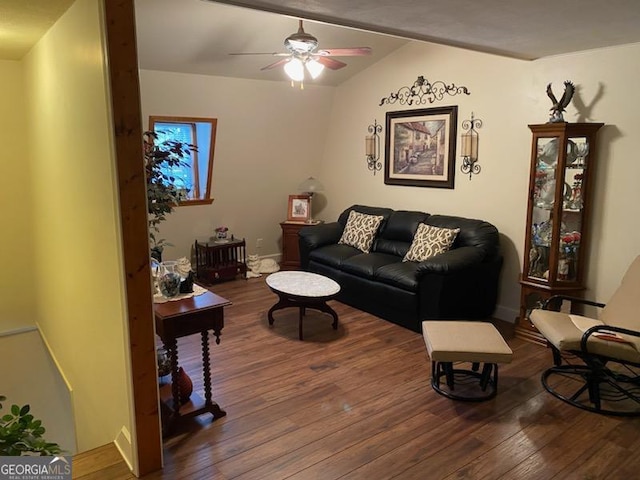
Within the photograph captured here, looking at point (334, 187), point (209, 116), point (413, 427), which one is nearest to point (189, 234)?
point (209, 116)

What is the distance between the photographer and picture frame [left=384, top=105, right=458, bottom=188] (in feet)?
16.6

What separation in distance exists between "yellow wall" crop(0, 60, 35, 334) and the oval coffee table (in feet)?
7.61

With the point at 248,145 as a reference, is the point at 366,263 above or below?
below

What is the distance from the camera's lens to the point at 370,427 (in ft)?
9.46

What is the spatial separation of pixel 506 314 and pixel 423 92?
255 centimetres

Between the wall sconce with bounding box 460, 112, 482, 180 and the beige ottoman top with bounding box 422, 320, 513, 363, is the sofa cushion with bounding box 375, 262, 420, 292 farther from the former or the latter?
the wall sconce with bounding box 460, 112, 482, 180

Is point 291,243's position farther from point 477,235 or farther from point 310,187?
point 477,235

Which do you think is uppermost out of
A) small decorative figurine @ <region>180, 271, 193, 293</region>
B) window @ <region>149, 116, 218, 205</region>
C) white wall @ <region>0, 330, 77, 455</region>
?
→ window @ <region>149, 116, 218, 205</region>

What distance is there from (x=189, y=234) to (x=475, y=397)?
13.4 ft

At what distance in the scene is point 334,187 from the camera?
6.70 meters

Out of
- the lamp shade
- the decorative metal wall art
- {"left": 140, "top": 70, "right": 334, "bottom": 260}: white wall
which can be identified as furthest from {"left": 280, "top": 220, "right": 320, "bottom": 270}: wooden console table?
the decorative metal wall art

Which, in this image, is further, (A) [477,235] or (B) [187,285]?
(A) [477,235]

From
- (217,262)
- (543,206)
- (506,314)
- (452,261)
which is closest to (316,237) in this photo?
(217,262)

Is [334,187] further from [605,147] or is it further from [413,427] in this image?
[413,427]
